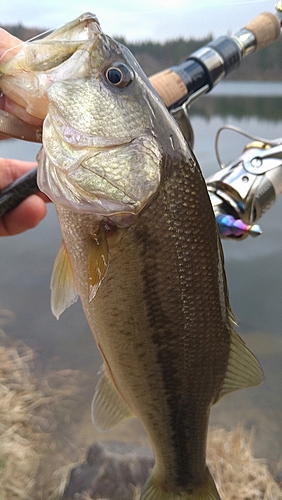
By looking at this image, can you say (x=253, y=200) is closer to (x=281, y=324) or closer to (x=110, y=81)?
(x=110, y=81)

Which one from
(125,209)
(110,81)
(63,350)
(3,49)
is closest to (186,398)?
(125,209)

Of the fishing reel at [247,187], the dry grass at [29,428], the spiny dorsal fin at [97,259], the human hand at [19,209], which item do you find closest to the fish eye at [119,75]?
the spiny dorsal fin at [97,259]

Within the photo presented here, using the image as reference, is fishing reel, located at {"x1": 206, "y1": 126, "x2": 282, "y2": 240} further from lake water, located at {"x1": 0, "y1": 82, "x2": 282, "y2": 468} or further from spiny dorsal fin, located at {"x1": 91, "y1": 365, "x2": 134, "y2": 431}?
lake water, located at {"x1": 0, "y1": 82, "x2": 282, "y2": 468}

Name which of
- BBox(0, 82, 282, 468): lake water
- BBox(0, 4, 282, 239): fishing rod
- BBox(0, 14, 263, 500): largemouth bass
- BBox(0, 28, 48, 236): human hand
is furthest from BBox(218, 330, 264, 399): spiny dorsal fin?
BBox(0, 82, 282, 468): lake water

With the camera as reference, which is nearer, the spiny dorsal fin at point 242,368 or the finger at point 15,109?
the finger at point 15,109

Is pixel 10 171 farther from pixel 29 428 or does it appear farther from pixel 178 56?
pixel 178 56

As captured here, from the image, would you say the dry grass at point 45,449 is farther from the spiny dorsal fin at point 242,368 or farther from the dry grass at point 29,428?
the spiny dorsal fin at point 242,368
